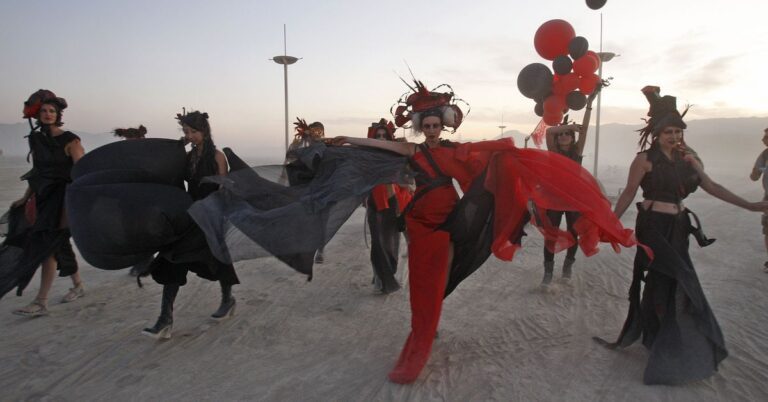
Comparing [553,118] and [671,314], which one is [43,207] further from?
[553,118]

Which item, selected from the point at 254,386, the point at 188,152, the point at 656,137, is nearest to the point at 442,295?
the point at 254,386

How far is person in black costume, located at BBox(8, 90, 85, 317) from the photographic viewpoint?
4.88 metres

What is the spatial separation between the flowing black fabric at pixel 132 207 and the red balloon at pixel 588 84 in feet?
Answer: 16.6

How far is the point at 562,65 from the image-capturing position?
6.41m

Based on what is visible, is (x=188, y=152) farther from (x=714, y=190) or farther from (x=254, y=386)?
(x=714, y=190)

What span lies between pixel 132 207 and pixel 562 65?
5.46 metres

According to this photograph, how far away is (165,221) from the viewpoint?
3.83 metres

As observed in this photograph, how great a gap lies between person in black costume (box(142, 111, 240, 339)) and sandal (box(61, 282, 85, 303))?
6.25ft

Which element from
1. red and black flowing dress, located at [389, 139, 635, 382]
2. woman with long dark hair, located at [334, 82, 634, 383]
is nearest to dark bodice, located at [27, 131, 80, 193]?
woman with long dark hair, located at [334, 82, 634, 383]

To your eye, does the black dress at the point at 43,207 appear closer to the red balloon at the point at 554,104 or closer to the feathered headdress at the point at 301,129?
the feathered headdress at the point at 301,129

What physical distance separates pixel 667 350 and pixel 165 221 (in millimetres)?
4017

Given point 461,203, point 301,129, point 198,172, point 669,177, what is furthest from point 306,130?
point 669,177

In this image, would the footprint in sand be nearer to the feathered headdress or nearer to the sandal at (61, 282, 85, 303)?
the sandal at (61, 282, 85, 303)

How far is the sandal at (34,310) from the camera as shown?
4.93m
